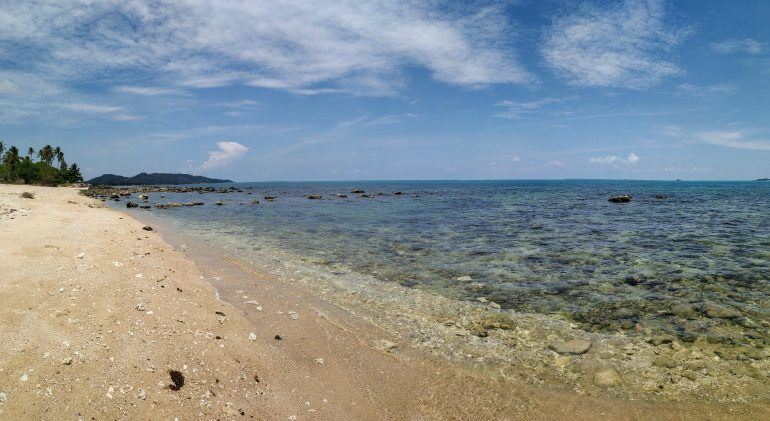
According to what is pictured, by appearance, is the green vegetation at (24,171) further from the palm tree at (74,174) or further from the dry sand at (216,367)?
the dry sand at (216,367)

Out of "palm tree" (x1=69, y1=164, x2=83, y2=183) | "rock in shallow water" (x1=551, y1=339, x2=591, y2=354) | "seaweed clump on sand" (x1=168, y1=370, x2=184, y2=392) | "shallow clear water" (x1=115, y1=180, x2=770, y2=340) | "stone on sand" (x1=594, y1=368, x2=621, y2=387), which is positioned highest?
"palm tree" (x1=69, y1=164, x2=83, y2=183)

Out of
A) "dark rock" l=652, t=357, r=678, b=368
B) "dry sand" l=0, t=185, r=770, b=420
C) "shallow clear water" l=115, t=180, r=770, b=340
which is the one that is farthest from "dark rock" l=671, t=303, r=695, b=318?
"dry sand" l=0, t=185, r=770, b=420

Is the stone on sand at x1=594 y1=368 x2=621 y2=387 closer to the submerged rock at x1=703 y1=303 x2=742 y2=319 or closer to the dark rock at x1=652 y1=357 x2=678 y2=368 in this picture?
the dark rock at x1=652 y1=357 x2=678 y2=368

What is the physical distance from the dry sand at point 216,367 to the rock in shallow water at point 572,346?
1.89m

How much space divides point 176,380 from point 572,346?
870 centimetres

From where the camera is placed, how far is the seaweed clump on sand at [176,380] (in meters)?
6.24

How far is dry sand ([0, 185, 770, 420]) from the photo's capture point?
5.81 meters

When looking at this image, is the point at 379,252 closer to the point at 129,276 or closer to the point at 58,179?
the point at 129,276

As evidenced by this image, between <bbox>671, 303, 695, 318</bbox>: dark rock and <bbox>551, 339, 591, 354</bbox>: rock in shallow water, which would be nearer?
<bbox>551, 339, 591, 354</bbox>: rock in shallow water

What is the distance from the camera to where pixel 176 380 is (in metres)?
6.44

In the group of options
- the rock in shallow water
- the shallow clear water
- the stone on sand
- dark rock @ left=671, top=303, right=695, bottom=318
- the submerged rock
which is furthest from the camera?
the shallow clear water

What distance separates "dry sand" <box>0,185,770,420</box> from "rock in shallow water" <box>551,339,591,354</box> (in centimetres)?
189

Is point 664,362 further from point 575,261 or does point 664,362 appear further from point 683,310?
point 575,261

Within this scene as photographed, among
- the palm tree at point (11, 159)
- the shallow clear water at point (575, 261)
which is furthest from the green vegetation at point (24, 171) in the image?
the shallow clear water at point (575, 261)
